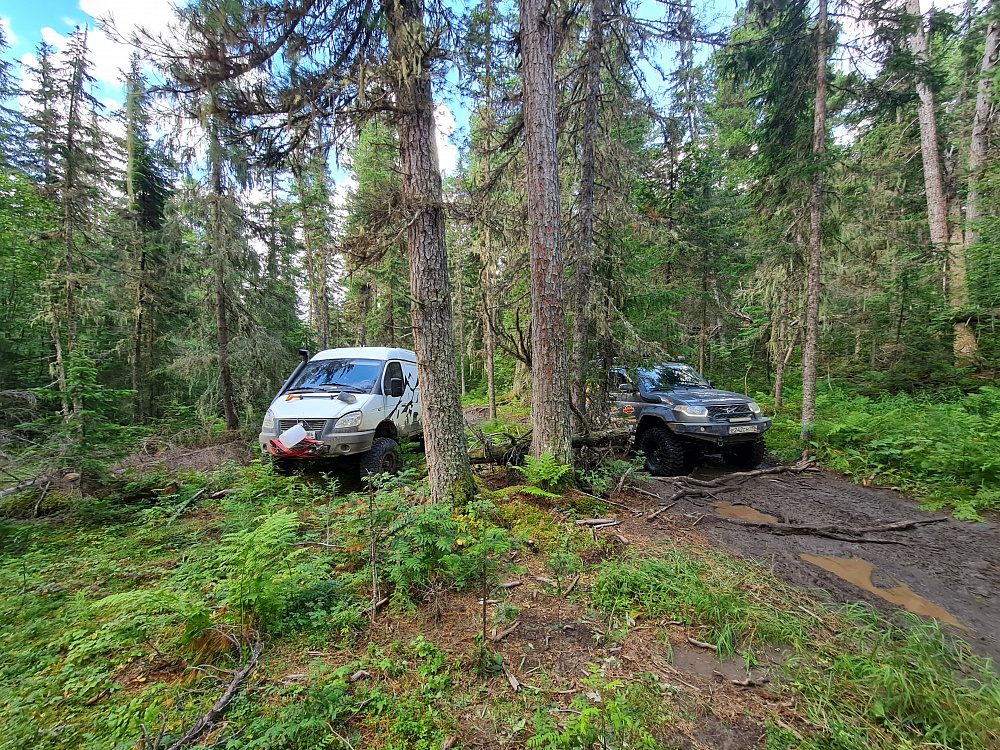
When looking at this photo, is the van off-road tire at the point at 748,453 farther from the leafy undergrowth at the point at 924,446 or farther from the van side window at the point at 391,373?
the van side window at the point at 391,373

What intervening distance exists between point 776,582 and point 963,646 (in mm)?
1088

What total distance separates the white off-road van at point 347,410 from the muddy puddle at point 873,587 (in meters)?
5.81

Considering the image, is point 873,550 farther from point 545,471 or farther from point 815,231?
point 815,231

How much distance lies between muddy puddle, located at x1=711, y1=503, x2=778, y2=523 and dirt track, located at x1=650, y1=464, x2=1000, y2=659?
0.03 m

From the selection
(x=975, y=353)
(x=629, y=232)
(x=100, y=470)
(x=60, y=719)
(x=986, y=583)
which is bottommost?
(x=986, y=583)

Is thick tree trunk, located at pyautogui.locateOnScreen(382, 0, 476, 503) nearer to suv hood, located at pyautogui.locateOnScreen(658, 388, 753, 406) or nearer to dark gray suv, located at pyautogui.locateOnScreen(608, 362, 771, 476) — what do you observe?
dark gray suv, located at pyautogui.locateOnScreen(608, 362, 771, 476)

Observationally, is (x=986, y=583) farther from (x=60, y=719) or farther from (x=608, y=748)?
(x=60, y=719)

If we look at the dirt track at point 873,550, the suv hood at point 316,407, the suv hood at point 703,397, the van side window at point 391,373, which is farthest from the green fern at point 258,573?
the suv hood at point 703,397

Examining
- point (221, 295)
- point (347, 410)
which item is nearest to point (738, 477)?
point (347, 410)

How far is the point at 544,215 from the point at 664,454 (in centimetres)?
454

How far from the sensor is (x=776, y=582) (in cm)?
348

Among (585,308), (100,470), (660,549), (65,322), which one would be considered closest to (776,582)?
(660,549)

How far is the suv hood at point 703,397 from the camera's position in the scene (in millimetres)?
6664

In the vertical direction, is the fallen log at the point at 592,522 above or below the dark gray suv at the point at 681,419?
below
